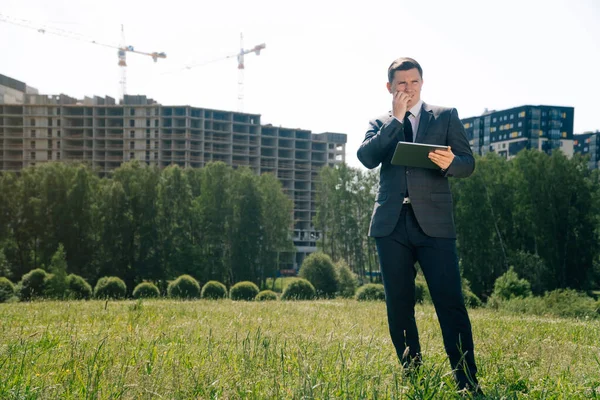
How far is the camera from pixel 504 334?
7309 mm

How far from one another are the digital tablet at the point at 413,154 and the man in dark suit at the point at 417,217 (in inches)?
1.8

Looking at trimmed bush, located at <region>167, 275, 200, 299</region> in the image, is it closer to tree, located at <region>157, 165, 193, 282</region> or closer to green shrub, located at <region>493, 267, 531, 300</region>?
green shrub, located at <region>493, 267, 531, 300</region>

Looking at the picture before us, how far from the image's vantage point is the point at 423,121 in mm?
4465

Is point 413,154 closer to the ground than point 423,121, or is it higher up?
closer to the ground

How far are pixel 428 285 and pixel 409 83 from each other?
4.78ft

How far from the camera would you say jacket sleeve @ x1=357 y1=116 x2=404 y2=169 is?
13.9ft

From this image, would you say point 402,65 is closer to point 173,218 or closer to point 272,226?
point 173,218

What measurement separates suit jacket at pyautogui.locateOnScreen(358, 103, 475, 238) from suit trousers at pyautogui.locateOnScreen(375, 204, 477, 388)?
0.09m

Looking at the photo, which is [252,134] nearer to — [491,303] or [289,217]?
[289,217]

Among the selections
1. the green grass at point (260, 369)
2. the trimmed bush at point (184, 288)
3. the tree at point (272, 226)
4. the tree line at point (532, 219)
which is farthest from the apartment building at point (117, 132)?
the green grass at point (260, 369)

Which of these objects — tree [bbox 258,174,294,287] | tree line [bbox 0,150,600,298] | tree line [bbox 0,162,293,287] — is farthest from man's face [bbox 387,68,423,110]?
tree [bbox 258,174,294,287]

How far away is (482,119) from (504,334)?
126 metres

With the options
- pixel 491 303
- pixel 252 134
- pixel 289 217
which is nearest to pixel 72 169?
pixel 289 217

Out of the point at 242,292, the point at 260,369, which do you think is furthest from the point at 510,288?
the point at 260,369
